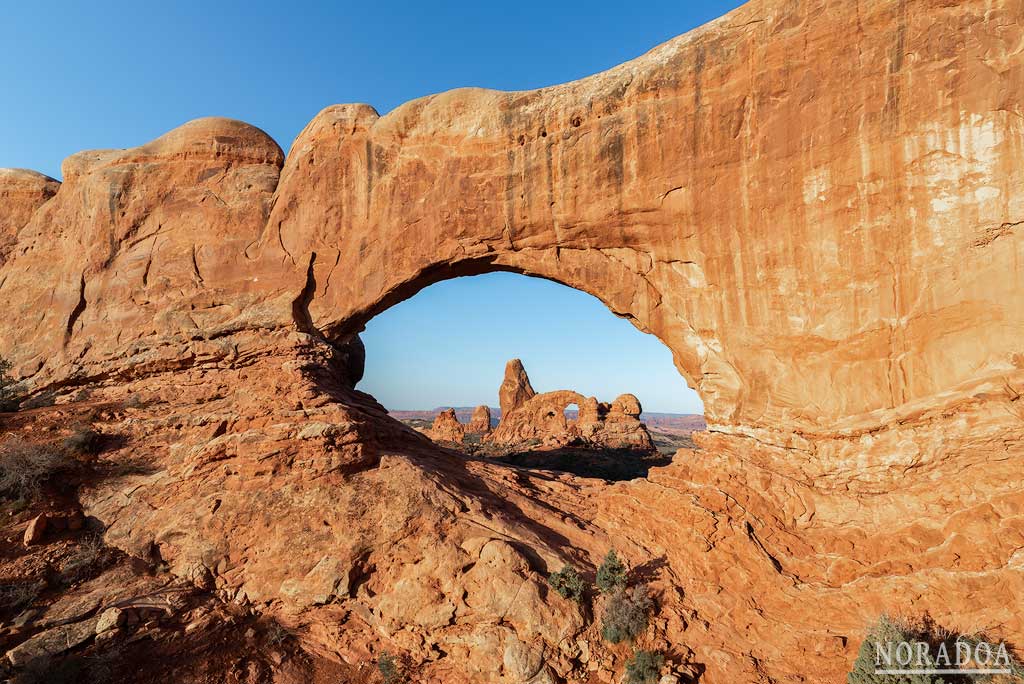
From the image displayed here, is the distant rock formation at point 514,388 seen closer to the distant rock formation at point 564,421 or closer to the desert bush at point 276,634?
the distant rock formation at point 564,421

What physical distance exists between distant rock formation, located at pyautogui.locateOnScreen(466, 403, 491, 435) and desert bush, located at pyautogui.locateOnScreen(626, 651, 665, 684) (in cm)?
4626

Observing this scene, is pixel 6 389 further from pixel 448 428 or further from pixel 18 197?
pixel 448 428

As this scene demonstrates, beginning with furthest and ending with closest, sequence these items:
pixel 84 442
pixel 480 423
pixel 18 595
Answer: pixel 480 423 → pixel 84 442 → pixel 18 595

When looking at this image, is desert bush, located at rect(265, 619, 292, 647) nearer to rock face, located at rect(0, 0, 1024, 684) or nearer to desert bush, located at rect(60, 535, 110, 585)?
rock face, located at rect(0, 0, 1024, 684)

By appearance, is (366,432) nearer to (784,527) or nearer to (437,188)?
(437,188)

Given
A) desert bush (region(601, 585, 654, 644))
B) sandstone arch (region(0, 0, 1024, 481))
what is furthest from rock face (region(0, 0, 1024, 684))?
desert bush (region(601, 585, 654, 644))

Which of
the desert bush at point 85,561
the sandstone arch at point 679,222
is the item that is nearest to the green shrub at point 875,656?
the sandstone arch at point 679,222

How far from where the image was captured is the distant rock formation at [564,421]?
3809 cm

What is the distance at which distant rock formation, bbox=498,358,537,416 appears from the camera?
50.3 meters

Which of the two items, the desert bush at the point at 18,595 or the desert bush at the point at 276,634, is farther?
the desert bush at the point at 276,634

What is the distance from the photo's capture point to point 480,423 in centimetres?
5531

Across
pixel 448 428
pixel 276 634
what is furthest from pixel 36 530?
pixel 448 428

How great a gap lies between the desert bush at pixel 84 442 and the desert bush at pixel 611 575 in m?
10.8

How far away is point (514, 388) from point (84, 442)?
4147 centimetres
